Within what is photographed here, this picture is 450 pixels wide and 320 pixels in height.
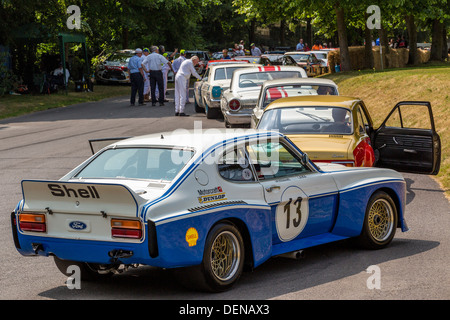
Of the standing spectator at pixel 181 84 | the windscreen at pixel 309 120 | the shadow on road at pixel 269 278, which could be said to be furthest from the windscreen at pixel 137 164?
the standing spectator at pixel 181 84

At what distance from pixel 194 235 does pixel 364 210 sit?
2433mm

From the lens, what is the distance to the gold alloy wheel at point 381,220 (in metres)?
7.96

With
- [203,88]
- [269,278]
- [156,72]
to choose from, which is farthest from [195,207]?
[156,72]

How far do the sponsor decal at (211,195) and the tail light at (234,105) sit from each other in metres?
11.8

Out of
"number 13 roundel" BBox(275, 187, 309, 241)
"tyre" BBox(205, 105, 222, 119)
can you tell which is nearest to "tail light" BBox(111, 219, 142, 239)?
"number 13 roundel" BBox(275, 187, 309, 241)

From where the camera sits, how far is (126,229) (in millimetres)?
5898

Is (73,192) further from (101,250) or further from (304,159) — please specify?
(304,159)

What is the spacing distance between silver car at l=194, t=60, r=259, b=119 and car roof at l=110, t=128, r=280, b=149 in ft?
46.0

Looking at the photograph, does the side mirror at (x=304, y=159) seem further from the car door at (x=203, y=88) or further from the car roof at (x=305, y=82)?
the car door at (x=203, y=88)

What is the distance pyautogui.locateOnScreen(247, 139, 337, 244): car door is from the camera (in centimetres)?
696

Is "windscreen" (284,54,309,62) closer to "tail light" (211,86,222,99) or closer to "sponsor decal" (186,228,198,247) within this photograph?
"tail light" (211,86,222,99)

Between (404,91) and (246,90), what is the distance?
581 cm

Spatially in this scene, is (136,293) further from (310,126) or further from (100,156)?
(310,126)
